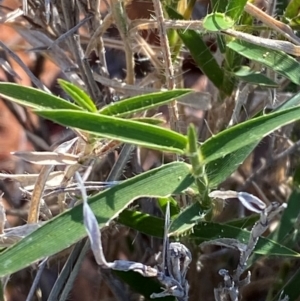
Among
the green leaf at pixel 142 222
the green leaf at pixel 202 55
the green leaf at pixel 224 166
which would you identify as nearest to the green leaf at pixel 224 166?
the green leaf at pixel 224 166

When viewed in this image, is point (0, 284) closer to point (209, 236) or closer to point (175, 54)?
point (209, 236)

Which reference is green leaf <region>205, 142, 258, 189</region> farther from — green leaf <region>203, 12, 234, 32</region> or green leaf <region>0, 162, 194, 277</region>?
green leaf <region>203, 12, 234, 32</region>

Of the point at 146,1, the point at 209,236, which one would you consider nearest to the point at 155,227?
the point at 209,236

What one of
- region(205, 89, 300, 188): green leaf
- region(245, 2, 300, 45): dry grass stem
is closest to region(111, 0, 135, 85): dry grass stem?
region(245, 2, 300, 45): dry grass stem

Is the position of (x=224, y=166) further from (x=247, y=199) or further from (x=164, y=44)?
(x=164, y=44)

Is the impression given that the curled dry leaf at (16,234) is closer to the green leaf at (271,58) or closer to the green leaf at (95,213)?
the green leaf at (95,213)

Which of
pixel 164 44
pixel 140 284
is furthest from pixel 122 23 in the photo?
pixel 140 284
